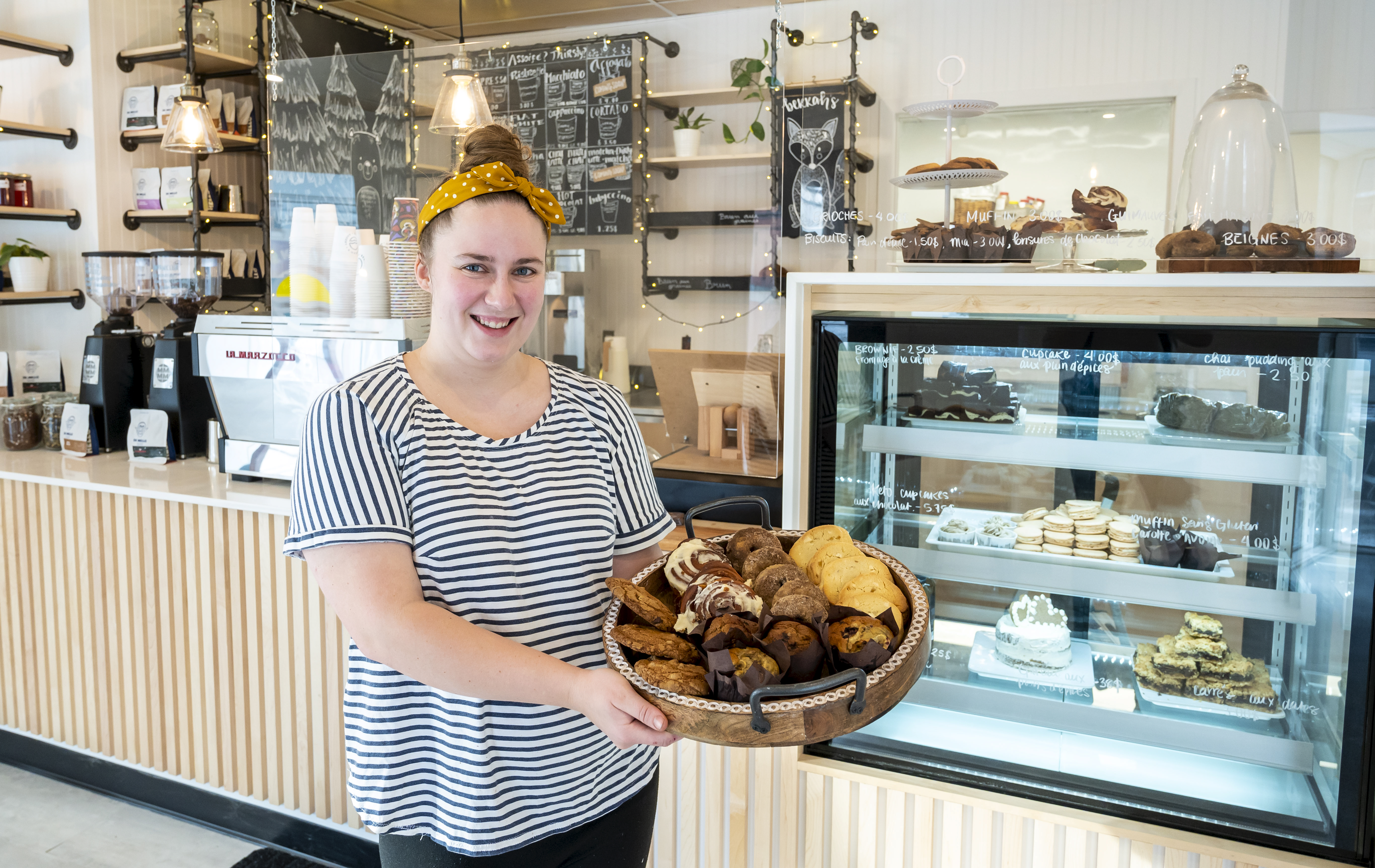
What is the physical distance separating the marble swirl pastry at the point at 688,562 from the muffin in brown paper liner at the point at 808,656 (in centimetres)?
17

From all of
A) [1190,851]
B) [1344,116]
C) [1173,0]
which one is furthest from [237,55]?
[1190,851]

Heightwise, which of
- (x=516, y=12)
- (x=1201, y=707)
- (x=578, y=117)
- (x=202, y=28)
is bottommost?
(x=1201, y=707)

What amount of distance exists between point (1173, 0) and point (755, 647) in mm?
4060

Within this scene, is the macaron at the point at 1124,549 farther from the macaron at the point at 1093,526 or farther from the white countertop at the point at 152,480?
the white countertop at the point at 152,480

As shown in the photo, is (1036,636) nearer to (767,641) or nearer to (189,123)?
(767,641)

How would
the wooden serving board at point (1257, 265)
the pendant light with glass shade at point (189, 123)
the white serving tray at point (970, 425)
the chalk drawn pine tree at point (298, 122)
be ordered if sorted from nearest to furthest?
1. the wooden serving board at point (1257, 265)
2. the white serving tray at point (970, 425)
3. the pendant light with glass shade at point (189, 123)
4. the chalk drawn pine tree at point (298, 122)

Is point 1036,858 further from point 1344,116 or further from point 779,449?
point 1344,116

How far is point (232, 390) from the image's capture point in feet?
8.66

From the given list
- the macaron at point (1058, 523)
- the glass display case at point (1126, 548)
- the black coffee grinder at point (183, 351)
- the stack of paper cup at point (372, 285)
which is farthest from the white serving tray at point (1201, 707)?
the black coffee grinder at point (183, 351)

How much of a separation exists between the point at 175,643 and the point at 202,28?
3.33 metres

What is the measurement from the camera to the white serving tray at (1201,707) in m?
1.81

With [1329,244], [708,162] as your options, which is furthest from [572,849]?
[708,162]

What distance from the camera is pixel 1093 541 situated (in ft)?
6.20

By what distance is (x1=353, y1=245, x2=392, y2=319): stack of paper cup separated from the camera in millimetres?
2459
